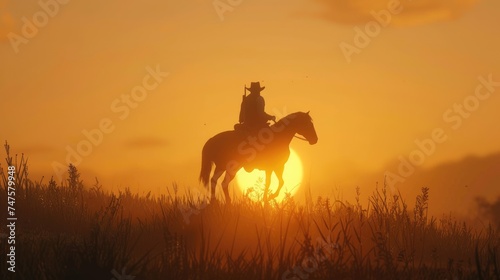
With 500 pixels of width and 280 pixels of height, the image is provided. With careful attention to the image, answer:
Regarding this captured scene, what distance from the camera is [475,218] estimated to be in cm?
1044

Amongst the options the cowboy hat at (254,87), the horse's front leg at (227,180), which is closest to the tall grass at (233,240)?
the horse's front leg at (227,180)

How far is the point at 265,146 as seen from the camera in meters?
15.8

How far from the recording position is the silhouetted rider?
609 inches

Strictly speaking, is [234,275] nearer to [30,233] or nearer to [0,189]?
[30,233]

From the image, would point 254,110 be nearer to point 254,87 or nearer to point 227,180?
point 254,87

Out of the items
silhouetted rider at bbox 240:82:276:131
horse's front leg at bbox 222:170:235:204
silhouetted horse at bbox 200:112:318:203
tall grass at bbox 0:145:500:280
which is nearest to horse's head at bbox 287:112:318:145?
silhouetted horse at bbox 200:112:318:203

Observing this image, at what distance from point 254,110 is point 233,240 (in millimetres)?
9594

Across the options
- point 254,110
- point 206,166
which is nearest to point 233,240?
point 254,110

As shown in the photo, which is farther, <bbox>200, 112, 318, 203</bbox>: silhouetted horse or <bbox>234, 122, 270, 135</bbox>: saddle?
<bbox>200, 112, 318, 203</bbox>: silhouetted horse

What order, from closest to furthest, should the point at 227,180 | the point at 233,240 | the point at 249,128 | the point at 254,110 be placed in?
the point at 233,240
the point at 254,110
the point at 249,128
the point at 227,180

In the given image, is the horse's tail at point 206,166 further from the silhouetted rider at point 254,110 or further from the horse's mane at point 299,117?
the horse's mane at point 299,117

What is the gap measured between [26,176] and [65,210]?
1571 mm

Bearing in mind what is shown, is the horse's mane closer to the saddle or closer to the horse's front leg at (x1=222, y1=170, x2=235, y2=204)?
the saddle

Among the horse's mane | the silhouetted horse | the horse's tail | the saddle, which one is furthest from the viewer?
the horse's tail
